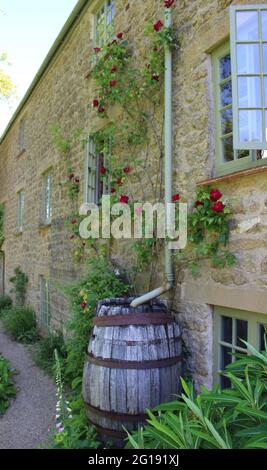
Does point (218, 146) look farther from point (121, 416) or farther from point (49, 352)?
point (49, 352)

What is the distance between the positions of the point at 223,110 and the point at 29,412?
12.6 feet

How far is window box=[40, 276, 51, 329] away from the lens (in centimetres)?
769

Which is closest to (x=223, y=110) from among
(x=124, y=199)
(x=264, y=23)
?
(x=264, y=23)

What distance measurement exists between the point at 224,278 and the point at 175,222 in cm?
77

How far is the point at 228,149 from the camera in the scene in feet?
10.1

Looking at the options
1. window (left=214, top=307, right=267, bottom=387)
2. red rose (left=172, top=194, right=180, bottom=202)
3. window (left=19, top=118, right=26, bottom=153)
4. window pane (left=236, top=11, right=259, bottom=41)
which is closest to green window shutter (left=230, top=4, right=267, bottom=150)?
window pane (left=236, top=11, right=259, bottom=41)

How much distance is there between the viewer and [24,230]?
32.3 feet

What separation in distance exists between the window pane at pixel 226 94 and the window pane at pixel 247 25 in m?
0.40

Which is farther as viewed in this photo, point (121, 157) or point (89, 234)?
point (89, 234)

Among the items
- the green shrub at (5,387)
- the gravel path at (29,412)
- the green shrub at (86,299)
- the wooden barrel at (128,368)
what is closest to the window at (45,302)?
the gravel path at (29,412)

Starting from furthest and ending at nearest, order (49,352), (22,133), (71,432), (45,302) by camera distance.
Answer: (22,133) < (45,302) < (49,352) < (71,432)
